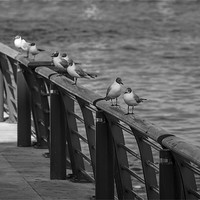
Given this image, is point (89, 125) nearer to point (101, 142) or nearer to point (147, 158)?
point (101, 142)

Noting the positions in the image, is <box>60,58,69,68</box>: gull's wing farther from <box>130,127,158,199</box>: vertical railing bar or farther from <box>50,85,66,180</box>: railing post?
<box>130,127,158,199</box>: vertical railing bar

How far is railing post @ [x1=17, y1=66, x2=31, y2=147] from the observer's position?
1204 cm

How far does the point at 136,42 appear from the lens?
60656 mm

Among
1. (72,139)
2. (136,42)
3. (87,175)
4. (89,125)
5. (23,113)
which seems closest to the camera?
(89,125)

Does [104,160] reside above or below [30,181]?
above

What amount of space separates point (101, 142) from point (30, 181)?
1370mm

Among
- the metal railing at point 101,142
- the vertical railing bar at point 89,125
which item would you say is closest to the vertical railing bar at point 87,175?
the metal railing at point 101,142

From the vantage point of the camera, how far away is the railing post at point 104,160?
8.69 meters

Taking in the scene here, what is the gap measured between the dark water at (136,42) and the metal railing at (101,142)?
10597 mm

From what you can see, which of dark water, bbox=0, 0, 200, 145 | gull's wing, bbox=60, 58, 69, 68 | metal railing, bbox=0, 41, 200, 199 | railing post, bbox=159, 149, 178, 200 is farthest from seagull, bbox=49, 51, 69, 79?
dark water, bbox=0, 0, 200, 145

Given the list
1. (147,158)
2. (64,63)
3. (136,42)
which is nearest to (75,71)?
(64,63)

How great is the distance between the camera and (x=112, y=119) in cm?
860

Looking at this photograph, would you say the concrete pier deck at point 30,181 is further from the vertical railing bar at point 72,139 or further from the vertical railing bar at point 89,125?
the vertical railing bar at point 89,125

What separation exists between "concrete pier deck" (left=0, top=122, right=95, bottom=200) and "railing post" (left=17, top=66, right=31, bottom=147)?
4.5 inches
